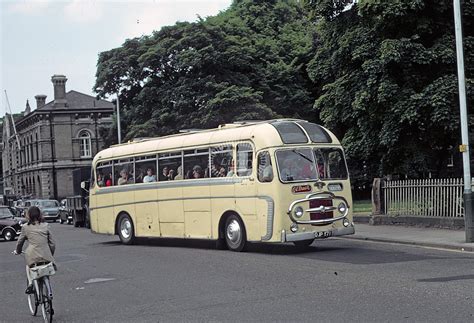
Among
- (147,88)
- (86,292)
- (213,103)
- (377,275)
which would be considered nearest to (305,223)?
(377,275)

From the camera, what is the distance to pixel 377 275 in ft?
38.4

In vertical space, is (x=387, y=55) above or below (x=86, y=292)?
above

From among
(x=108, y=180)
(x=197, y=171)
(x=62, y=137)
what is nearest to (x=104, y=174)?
(x=108, y=180)

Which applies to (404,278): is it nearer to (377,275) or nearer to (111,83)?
(377,275)

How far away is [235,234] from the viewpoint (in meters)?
17.0

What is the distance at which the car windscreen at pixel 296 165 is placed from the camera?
15750mm

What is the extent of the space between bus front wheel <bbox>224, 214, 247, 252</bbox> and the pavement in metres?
4.38

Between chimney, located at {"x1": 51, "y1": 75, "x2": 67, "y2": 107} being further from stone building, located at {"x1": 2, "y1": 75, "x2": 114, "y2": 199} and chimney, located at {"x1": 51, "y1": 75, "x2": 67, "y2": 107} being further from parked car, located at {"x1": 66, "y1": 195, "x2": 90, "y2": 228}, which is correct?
parked car, located at {"x1": 66, "y1": 195, "x2": 90, "y2": 228}

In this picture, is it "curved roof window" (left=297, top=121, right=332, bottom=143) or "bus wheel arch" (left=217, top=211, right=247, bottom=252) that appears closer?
"curved roof window" (left=297, top=121, right=332, bottom=143)

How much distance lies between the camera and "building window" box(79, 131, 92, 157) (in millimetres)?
80812

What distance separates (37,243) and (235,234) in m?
8.15

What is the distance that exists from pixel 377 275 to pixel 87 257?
9.18m

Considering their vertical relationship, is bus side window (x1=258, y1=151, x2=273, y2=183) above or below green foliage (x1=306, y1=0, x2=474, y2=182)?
below

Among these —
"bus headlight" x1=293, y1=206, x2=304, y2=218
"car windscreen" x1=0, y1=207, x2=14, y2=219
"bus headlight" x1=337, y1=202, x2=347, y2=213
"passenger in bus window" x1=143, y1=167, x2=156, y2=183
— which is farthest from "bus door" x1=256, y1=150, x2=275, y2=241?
"car windscreen" x1=0, y1=207, x2=14, y2=219
